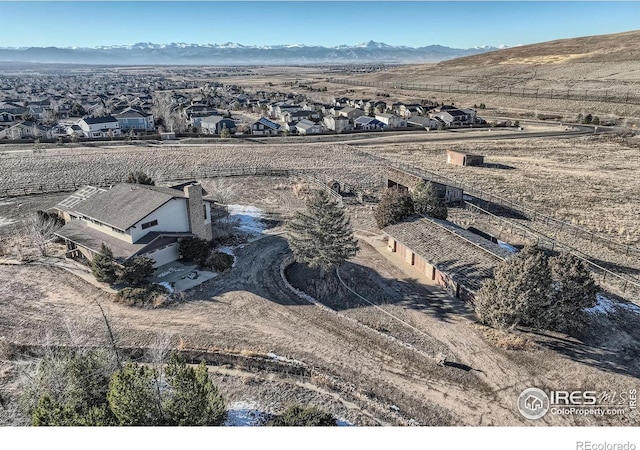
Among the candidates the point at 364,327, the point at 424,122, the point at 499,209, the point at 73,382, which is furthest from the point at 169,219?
the point at 424,122

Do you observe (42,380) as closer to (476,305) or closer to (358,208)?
(476,305)

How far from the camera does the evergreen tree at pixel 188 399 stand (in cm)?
1526

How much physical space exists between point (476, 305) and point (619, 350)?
23.3 feet

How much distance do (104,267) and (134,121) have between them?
73777mm

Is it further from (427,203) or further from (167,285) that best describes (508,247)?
(167,285)

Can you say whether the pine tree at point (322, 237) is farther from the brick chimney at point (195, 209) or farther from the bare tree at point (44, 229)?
the bare tree at point (44, 229)

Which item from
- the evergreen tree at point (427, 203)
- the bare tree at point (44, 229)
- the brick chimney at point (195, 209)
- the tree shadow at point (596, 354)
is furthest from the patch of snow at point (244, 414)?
the bare tree at point (44, 229)

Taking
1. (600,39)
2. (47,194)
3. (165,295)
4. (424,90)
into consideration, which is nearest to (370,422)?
(165,295)

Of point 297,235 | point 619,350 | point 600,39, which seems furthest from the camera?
point 600,39

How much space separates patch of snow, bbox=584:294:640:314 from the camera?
25.4 m

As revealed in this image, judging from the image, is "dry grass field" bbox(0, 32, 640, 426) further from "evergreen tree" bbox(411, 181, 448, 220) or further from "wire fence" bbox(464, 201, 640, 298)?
"evergreen tree" bbox(411, 181, 448, 220)

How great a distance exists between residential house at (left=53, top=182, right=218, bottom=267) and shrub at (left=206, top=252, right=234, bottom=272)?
276 centimetres

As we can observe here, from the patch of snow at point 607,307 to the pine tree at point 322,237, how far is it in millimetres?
14621

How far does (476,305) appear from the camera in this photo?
24188 mm
